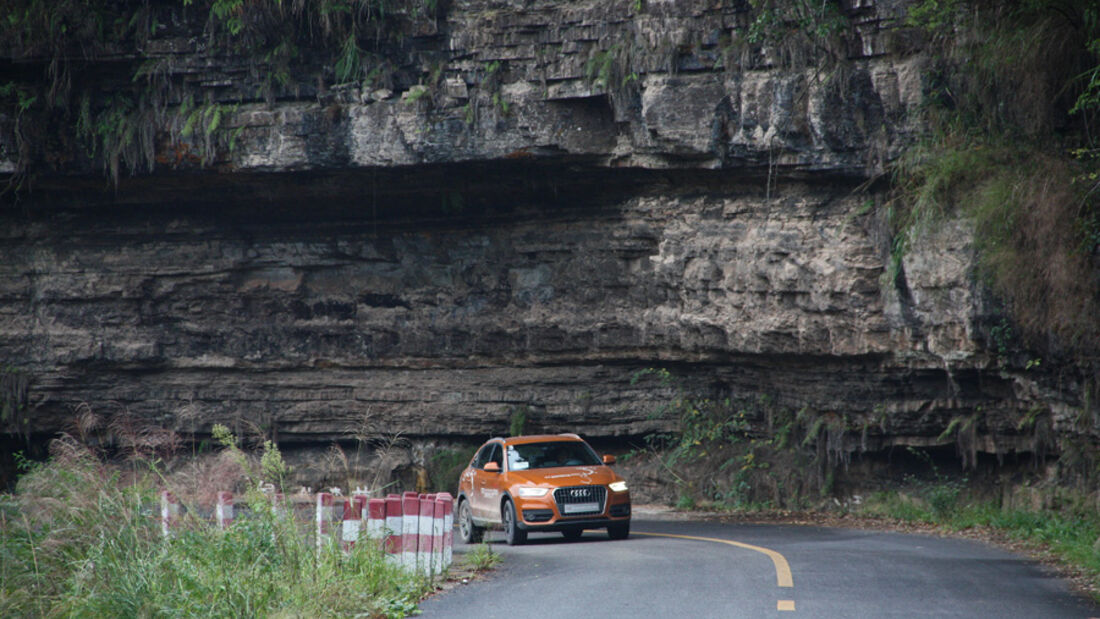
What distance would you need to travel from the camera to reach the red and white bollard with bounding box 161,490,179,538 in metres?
9.44

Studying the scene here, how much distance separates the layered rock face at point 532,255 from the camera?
708 inches

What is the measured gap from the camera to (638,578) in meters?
10.0

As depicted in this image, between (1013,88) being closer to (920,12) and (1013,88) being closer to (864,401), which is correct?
(920,12)

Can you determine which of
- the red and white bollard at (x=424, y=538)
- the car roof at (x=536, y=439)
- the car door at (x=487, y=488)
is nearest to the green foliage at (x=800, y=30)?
the car roof at (x=536, y=439)

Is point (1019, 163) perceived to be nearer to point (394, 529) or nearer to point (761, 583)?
point (761, 583)

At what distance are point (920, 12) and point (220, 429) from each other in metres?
12.1

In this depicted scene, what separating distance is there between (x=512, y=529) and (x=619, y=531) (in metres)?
1.62

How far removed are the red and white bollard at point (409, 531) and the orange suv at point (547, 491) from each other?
4191 millimetres

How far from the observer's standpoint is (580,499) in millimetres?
14398

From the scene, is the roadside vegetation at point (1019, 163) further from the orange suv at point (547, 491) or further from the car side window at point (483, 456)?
the car side window at point (483, 456)

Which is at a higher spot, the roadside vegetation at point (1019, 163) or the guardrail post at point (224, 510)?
the roadside vegetation at point (1019, 163)

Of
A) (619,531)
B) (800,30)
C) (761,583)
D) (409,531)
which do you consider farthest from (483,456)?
(800,30)

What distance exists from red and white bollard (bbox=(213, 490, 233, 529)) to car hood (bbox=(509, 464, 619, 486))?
15.9ft

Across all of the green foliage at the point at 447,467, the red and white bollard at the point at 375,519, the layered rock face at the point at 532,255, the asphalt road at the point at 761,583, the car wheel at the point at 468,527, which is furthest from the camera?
the green foliage at the point at 447,467
